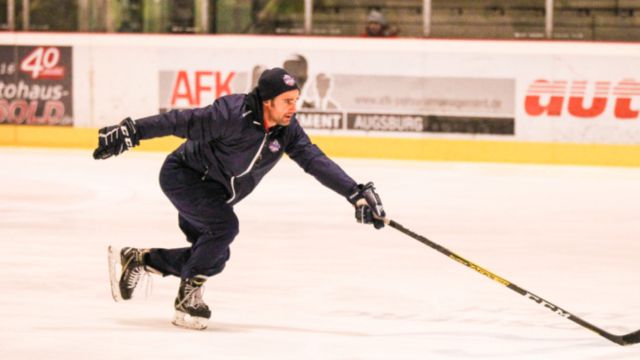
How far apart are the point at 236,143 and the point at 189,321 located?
0.73 metres

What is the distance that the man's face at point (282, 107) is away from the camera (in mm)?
4824

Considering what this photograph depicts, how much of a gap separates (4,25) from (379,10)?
377cm

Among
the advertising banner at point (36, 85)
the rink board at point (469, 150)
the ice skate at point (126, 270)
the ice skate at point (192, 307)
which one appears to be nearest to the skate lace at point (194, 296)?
the ice skate at point (192, 307)

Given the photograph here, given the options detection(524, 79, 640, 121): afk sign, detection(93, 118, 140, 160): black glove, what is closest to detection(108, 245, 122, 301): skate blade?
detection(93, 118, 140, 160): black glove

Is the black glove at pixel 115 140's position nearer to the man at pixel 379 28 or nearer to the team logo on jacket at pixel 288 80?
the team logo on jacket at pixel 288 80

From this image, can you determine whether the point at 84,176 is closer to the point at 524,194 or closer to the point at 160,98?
the point at 160,98

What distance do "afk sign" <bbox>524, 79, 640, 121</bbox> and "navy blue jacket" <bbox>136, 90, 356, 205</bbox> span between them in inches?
273

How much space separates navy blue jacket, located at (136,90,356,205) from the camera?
15.8 feet

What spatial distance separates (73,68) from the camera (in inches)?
510

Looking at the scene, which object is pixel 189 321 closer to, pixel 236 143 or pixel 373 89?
pixel 236 143

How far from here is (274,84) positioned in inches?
190

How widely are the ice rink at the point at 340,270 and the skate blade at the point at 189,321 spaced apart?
2.1 inches

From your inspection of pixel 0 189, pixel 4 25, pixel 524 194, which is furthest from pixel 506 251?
pixel 4 25

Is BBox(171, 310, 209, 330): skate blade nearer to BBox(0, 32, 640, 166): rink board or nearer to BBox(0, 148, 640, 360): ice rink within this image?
BBox(0, 148, 640, 360): ice rink
